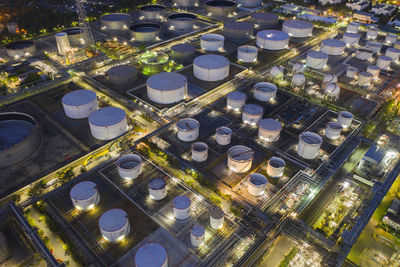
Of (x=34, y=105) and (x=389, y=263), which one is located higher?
(x=34, y=105)

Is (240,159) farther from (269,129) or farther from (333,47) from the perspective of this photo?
(333,47)

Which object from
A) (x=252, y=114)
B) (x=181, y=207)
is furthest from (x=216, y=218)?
(x=252, y=114)

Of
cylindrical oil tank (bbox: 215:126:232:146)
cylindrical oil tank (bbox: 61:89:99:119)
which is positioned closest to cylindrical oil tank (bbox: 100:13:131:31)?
cylindrical oil tank (bbox: 61:89:99:119)

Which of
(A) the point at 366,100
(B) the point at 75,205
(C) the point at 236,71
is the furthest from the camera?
(C) the point at 236,71

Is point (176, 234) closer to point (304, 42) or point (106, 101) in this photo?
point (106, 101)

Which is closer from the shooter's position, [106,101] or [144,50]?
[106,101]

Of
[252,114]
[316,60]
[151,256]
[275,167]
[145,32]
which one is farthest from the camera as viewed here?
[145,32]

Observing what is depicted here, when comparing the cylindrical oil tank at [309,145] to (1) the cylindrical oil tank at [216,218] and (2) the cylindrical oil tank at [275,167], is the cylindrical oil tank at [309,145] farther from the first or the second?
(1) the cylindrical oil tank at [216,218]

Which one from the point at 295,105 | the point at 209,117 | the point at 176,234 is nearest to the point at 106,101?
the point at 209,117
